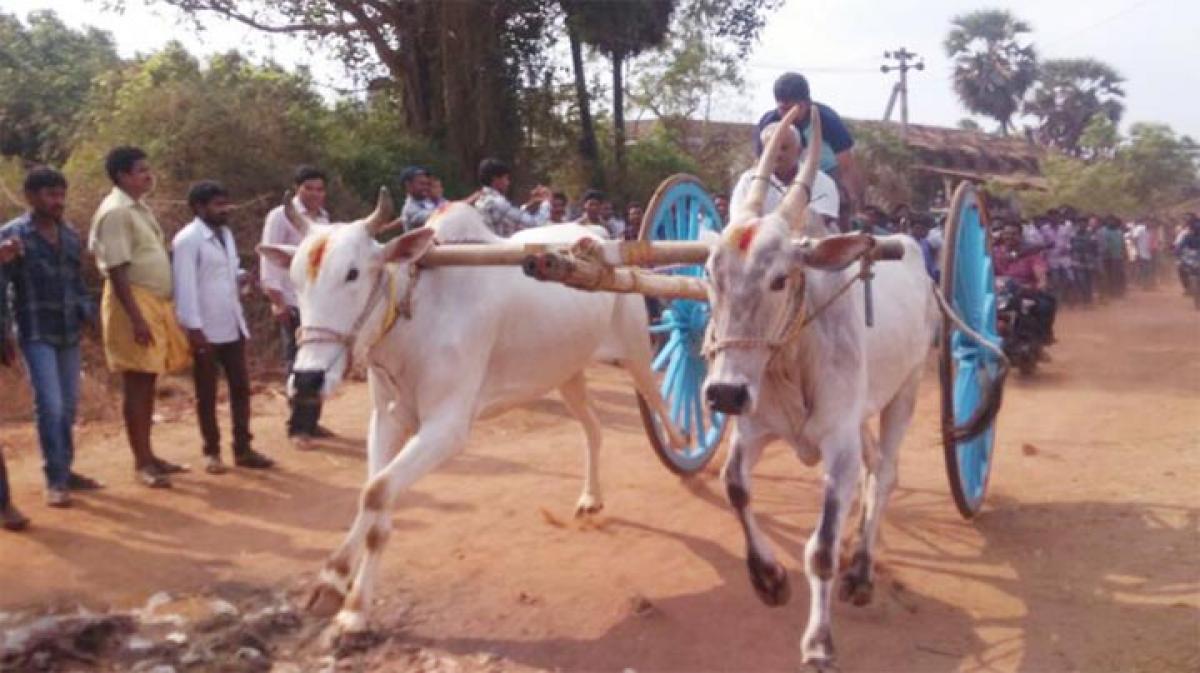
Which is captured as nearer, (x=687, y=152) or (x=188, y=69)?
(x=188, y=69)

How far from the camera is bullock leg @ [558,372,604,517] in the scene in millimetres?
6305

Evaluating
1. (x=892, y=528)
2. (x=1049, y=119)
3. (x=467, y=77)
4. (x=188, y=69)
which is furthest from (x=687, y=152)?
(x=1049, y=119)

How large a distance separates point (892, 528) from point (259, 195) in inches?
394

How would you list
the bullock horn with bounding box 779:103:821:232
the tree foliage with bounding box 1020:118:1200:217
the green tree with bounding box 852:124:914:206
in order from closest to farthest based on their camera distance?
the bullock horn with bounding box 779:103:821:232, the green tree with bounding box 852:124:914:206, the tree foliage with bounding box 1020:118:1200:217

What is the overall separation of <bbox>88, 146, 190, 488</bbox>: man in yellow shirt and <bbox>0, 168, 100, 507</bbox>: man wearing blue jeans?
185 millimetres

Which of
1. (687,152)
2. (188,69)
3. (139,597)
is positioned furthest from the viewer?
(687,152)

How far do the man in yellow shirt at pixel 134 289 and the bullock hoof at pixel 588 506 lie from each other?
101 inches

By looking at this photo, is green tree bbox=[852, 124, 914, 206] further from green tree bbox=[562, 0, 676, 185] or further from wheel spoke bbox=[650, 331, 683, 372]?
wheel spoke bbox=[650, 331, 683, 372]

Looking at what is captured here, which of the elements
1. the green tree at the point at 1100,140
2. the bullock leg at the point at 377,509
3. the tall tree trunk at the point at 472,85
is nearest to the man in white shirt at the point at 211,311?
the bullock leg at the point at 377,509

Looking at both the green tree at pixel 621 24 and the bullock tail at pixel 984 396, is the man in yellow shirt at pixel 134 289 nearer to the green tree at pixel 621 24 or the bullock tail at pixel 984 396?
the bullock tail at pixel 984 396

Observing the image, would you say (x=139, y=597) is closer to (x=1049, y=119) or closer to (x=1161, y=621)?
(x=1161, y=621)

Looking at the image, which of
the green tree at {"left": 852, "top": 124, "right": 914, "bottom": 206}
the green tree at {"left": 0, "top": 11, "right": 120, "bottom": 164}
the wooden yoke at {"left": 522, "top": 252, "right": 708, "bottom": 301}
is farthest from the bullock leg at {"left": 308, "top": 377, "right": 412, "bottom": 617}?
the green tree at {"left": 852, "top": 124, "right": 914, "bottom": 206}

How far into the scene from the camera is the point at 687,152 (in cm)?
2700

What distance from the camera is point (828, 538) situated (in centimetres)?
421
